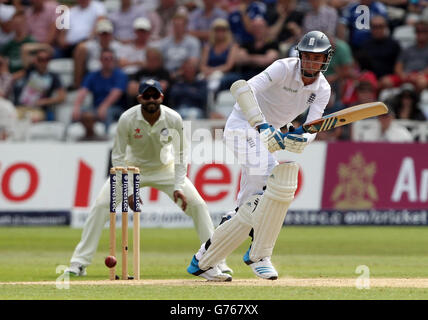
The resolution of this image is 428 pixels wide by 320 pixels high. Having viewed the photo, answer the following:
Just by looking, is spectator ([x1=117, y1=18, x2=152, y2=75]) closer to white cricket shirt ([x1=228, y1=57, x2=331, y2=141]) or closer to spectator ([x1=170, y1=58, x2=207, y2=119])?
spectator ([x1=170, y1=58, x2=207, y2=119])

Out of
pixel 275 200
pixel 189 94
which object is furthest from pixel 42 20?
pixel 275 200

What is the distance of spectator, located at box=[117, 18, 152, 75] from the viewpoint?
15.0 m

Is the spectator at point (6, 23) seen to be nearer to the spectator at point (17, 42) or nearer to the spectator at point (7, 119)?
the spectator at point (17, 42)

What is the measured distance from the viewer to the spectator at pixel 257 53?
14.4m

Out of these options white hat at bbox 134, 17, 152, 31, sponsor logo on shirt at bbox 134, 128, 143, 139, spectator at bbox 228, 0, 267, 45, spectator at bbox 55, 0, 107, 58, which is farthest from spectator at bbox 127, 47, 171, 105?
sponsor logo on shirt at bbox 134, 128, 143, 139

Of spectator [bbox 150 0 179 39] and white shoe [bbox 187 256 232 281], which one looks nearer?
white shoe [bbox 187 256 232 281]

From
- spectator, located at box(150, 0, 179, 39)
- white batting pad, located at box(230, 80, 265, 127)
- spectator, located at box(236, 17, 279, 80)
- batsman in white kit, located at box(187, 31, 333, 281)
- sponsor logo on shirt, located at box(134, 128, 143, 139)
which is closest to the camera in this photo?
batsman in white kit, located at box(187, 31, 333, 281)

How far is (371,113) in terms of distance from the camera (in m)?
6.75

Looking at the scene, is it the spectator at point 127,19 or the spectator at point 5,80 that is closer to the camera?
the spectator at point 5,80

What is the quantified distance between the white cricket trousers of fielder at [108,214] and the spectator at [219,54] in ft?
20.0

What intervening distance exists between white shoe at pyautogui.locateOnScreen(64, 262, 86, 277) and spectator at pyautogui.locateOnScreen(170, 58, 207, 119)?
19.8ft

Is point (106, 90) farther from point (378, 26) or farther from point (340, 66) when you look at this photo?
point (378, 26)

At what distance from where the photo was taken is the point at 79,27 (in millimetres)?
15664

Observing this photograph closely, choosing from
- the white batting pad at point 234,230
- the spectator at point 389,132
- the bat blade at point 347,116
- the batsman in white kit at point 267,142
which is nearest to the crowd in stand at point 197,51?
the spectator at point 389,132
